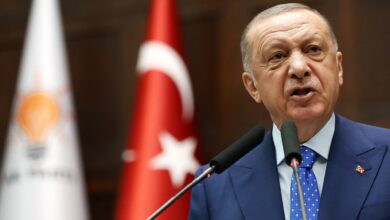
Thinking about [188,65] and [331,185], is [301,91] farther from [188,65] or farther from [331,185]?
[188,65]

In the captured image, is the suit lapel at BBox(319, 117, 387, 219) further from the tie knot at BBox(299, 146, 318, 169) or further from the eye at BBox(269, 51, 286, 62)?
the eye at BBox(269, 51, 286, 62)

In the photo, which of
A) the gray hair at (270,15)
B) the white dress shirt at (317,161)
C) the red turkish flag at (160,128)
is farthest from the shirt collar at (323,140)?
the red turkish flag at (160,128)

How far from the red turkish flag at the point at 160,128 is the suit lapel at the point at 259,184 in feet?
4.82

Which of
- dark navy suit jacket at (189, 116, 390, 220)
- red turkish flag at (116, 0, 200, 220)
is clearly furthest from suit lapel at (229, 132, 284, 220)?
red turkish flag at (116, 0, 200, 220)

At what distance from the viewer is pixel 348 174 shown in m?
1.70

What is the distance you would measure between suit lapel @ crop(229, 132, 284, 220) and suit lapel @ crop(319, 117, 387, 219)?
134 mm

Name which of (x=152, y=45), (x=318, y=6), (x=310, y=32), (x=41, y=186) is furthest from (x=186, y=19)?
(x=310, y=32)

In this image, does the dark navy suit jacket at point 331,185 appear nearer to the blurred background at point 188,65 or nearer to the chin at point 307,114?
the chin at point 307,114

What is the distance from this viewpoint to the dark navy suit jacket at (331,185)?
1637 mm

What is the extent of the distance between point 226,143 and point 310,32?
216cm

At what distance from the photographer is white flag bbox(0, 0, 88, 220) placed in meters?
3.58

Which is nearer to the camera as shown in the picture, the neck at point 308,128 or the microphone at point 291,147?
the microphone at point 291,147

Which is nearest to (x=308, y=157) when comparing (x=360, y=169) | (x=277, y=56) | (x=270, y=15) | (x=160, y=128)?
(x=360, y=169)

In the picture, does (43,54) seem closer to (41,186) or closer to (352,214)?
(41,186)
